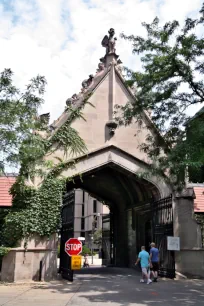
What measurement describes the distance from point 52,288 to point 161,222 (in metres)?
6.80

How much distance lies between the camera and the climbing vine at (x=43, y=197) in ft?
47.4

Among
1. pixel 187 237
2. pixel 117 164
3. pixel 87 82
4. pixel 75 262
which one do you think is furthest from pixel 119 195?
pixel 75 262

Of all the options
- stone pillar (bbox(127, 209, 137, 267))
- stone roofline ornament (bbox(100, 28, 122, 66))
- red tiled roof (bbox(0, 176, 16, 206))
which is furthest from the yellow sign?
stone roofline ornament (bbox(100, 28, 122, 66))

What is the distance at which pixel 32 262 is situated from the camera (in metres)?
14.3

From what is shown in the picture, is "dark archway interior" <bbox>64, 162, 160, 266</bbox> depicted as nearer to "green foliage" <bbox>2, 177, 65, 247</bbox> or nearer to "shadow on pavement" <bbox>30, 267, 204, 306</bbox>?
"green foliage" <bbox>2, 177, 65, 247</bbox>

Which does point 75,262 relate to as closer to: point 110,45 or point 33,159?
point 33,159

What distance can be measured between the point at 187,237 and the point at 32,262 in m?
7.21

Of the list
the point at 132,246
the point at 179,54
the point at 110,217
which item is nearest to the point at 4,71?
the point at 179,54

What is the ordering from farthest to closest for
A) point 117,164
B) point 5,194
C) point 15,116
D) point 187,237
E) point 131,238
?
point 131,238, point 5,194, point 117,164, point 187,237, point 15,116

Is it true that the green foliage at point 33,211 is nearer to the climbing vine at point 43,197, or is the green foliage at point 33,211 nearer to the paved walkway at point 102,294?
the climbing vine at point 43,197

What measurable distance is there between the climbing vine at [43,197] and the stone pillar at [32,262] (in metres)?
0.39

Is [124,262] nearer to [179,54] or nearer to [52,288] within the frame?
[52,288]

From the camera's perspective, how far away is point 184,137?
12.0m

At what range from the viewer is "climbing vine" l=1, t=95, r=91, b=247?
14445mm
